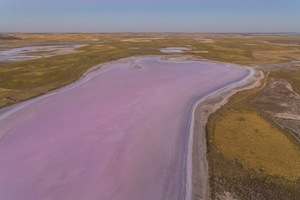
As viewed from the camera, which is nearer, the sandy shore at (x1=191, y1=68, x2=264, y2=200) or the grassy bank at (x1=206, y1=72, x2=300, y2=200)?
the grassy bank at (x1=206, y1=72, x2=300, y2=200)

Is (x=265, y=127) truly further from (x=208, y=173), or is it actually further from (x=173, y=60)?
(x=173, y=60)

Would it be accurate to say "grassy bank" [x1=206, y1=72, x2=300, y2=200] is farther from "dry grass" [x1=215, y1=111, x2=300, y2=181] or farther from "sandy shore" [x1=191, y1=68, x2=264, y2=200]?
"sandy shore" [x1=191, y1=68, x2=264, y2=200]

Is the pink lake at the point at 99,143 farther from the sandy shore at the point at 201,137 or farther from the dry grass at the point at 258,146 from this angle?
the dry grass at the point at 258,146

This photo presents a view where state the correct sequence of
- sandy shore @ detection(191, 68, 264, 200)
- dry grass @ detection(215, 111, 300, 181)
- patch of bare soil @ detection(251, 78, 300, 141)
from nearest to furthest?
sandy shore @ detection(191, 68, 264, 200) < dry grass @ detection(215, 111, 300, 181) < patch of bare soil @ detection(251, 78, 300, 141)

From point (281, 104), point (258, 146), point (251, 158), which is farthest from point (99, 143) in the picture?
point (281, 104)

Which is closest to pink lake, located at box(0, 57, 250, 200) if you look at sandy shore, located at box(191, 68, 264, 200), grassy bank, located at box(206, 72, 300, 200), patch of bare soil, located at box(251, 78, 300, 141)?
sandy shore, located at box(191, 68, 264, 200)
